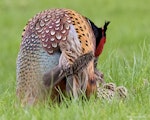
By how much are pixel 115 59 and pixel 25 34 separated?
4.95 ft

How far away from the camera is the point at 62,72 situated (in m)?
4.62

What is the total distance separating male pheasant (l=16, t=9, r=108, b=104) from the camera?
466 centimetres

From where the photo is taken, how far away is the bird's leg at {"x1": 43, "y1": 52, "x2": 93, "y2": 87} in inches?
181

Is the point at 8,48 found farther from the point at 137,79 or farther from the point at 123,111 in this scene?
the point at 123,111

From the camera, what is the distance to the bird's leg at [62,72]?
461 centimetres

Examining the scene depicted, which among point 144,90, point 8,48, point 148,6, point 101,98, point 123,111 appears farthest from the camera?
point 148,6

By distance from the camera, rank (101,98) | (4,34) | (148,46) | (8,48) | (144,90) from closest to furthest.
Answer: (101,98), (144,90), (148,46), (8,48), (4,34)

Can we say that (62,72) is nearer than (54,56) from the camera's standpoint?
Yes

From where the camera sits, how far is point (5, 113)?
15.4 feet

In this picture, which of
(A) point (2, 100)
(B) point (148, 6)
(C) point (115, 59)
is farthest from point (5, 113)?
(B) point (148, 6)

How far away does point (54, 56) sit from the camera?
4.72m

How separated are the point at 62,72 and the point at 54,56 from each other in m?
0.16

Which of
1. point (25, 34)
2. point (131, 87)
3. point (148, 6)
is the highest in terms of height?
point (25, 34)

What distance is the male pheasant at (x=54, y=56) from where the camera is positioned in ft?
15.3
